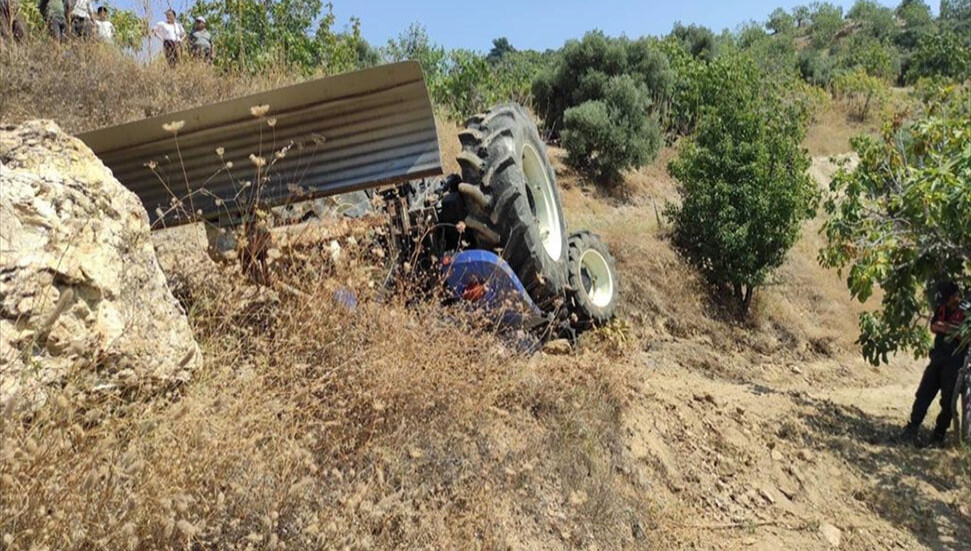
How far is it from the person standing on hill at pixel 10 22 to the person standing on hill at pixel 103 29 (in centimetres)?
82

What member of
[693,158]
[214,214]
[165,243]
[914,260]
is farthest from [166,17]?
[914,260]

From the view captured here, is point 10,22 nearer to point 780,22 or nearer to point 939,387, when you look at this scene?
point 939,387

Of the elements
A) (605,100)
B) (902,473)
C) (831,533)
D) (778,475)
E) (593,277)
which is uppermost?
(605,100)

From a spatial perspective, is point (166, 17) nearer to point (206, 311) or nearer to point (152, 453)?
point (206, 311)

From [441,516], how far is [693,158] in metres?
8.02

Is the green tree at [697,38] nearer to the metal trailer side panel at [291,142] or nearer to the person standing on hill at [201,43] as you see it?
the person standing on hill at [201,43]

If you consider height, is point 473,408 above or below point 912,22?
below

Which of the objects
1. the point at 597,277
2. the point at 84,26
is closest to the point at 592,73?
the point at 597,277

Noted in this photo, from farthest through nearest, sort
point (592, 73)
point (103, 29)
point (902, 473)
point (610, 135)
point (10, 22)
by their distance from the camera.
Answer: point (592, 73) < point (610, 135) < point (103, 29) < point (10, 22) < point (902, 473)

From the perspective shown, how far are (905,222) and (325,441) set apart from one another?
5594 millimetres

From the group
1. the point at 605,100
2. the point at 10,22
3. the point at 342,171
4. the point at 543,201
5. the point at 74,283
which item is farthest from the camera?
the point at 605,100

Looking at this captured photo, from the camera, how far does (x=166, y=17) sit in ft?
26.7

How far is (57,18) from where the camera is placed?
741cm

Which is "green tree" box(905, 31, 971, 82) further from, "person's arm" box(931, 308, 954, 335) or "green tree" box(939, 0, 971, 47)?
"person's arm" box(931, 308, 954, 335)
